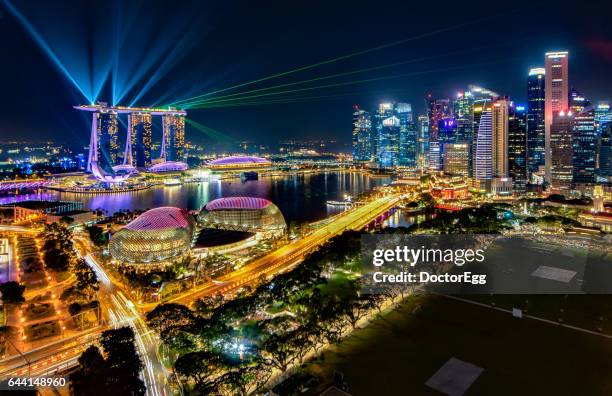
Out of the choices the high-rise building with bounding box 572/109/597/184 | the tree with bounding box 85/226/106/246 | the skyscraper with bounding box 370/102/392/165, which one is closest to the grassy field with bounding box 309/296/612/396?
the tree with bounding box 85/226/106/246

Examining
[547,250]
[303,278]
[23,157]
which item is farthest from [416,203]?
[23,157]

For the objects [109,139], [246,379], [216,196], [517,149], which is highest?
[109,139]

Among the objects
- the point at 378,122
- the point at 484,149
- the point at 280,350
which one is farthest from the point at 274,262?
the point at 378,122

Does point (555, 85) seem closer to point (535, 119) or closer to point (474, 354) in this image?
point (535, 119)

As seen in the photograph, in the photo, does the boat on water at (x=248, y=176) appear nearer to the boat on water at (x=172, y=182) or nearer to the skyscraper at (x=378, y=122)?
the boat on water at (x=172, y=182)

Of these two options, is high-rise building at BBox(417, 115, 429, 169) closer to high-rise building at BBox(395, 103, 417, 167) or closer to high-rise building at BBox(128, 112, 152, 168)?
high-rise building at BBox(395, 103, 417, 167)

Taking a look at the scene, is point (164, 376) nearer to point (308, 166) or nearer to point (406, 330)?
point (406, 330)
